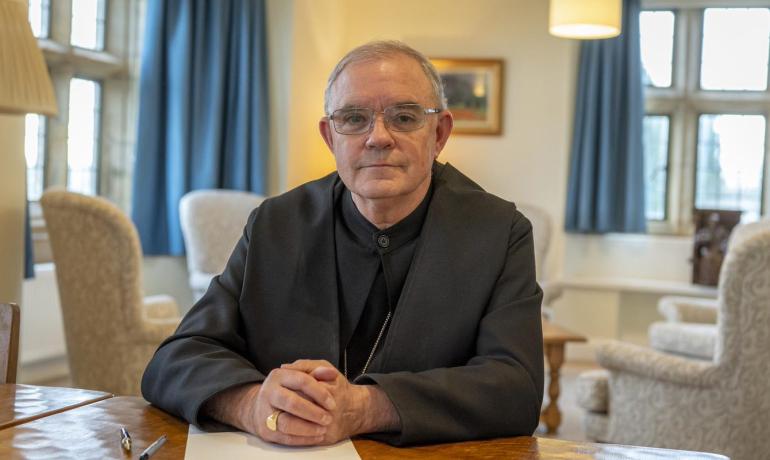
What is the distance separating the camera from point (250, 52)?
248 inches

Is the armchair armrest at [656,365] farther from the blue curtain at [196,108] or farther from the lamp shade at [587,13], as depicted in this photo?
the blue curtain at [196,108]

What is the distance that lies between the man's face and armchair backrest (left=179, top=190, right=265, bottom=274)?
12.7ft

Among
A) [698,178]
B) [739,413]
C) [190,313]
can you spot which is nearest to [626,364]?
[739,413]

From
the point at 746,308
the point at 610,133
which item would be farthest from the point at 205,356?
the point at 610,133

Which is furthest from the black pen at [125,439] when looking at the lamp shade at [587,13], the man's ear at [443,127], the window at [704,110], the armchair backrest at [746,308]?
the window at [704,110]

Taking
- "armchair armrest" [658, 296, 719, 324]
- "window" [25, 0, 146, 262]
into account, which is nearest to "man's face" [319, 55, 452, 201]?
"window" [25, 0, 146, 262]

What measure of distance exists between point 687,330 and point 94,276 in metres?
2.66

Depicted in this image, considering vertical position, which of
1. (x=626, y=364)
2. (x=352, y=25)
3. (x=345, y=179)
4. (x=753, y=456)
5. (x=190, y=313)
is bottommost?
(x=753, y=456)

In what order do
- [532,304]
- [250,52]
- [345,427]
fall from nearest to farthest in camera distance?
[345,427] → [532,304] → [250,52]

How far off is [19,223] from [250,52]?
10.2 ft

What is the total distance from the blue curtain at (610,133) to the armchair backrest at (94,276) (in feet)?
14.7

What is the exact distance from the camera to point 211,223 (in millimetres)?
5758

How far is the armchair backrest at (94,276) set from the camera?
366cm

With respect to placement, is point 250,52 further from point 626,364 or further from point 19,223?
point 626,364
